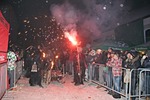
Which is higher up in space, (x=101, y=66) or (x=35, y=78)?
(x=101, y=66)

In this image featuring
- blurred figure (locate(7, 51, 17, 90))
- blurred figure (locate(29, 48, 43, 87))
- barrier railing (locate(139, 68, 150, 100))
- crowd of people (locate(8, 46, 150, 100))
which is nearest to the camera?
barrier railing (locate(139, 68, 150, 100))

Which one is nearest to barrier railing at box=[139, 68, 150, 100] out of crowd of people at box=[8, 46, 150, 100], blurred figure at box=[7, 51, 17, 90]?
crowd of people at box=[8, 46, 150, 100]

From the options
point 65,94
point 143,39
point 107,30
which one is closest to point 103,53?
point 65,94

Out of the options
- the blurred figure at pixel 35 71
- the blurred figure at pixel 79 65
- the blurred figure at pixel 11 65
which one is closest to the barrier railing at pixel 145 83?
the blurred figure at pixel 79 65

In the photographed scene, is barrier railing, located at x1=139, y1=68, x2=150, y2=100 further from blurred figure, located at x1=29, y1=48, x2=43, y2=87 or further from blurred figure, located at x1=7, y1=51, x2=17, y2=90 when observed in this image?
blurred figure, located at x1=7, y1=51, x2=17, y2=90

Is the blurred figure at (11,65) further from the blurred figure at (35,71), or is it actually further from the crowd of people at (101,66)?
the blurred figure at (35,71)

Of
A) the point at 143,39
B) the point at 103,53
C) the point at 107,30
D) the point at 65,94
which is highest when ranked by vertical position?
the point at 107,30

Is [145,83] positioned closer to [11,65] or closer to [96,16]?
[11,65]

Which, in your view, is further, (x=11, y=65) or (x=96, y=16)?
(x=96, y=16)

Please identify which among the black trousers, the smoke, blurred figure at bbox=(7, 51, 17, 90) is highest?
the smoke

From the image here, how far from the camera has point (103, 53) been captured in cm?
1283

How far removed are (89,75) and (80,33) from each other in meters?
10.1

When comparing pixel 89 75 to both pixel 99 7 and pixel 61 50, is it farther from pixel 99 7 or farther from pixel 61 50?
pixel 99 7

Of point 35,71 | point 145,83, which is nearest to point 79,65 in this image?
point 35,71
